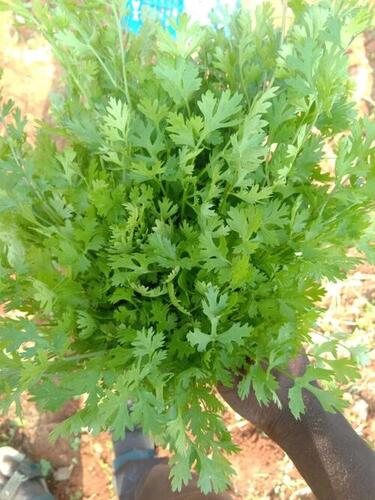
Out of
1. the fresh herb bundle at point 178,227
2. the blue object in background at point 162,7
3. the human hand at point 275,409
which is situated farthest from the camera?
the blue object in background at point 162,7

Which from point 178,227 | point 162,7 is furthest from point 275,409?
point 162,7

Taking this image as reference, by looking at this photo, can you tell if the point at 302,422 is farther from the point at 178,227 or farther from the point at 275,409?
the point at 178,227

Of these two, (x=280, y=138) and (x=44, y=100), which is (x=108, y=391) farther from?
(x=44, y=100)

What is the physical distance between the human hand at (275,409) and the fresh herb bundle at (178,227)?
220mm

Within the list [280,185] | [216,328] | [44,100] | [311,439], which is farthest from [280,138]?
[44,100]

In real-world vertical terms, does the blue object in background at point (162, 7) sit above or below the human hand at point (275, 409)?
above

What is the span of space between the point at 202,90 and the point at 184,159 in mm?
160

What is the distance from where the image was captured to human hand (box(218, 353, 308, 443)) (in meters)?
0.84

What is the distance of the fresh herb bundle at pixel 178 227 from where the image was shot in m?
0.55

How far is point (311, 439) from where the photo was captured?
866mm

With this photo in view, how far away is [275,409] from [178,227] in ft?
1.40

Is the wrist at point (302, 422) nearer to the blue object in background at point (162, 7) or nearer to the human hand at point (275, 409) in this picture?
the human hand at point (275, 409)

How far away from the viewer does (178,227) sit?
649 mm

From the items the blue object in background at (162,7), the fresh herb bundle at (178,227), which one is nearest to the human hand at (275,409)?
the fresh herb bundle at (178,227)
